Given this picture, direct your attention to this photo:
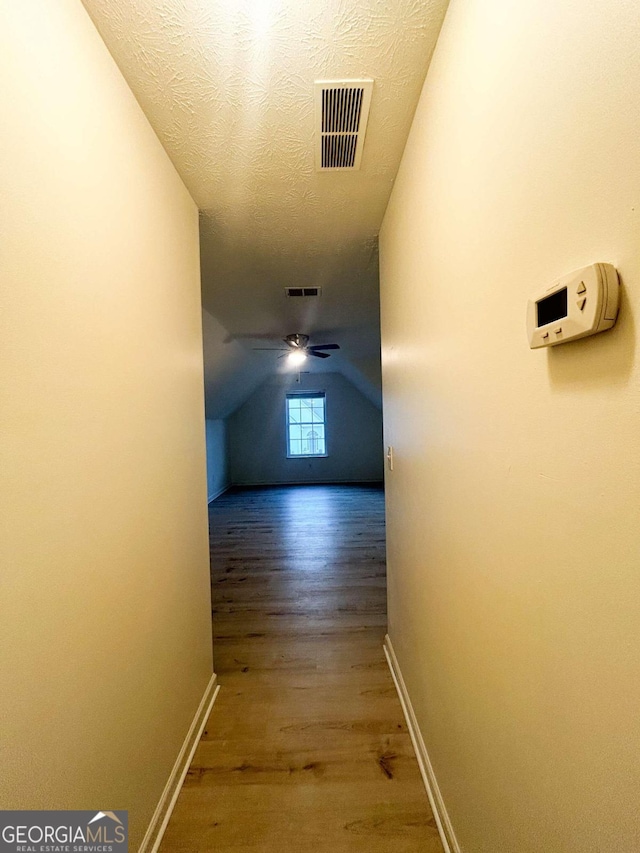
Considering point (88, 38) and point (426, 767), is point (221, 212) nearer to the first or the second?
point (88, 38)

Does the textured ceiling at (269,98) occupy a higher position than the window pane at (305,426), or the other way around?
the textured ceiling at (269,98)

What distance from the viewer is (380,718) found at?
150cm

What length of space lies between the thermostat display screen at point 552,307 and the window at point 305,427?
24.1 feet

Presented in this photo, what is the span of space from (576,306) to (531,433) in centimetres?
23

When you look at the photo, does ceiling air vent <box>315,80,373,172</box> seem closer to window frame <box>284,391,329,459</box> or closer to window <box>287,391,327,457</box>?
window frame <box>284,391,329,459</box>

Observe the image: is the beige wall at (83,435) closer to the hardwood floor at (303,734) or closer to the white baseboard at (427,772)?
the hardwood floor at (303,734)

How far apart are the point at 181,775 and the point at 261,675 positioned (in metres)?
0.60

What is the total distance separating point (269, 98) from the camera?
1067 millimetres
